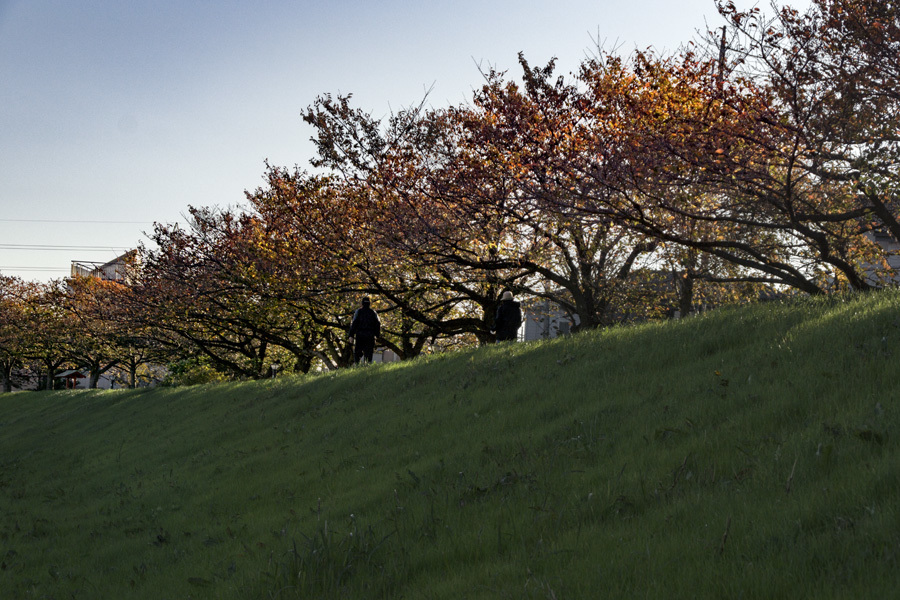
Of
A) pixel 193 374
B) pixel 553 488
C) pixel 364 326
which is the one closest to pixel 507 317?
pixel 364 326

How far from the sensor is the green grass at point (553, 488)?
4.39 meters

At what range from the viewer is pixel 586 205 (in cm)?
1658

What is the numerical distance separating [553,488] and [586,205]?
11267 mm

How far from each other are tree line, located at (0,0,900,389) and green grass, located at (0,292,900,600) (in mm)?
4869

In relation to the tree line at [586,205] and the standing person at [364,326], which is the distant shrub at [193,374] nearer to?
the tree line at [586,205]

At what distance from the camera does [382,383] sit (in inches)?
558

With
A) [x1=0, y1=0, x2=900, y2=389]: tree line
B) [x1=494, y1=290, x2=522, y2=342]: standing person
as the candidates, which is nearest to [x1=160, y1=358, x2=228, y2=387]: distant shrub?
[x1=0, y1=0, x2=900, y2=389]: tree line

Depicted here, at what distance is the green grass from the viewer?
173 inches

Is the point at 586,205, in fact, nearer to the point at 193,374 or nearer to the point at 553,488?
the point at 553,488

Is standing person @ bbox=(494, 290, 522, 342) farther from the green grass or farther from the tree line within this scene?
the green grass

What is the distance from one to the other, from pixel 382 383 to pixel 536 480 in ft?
26.3

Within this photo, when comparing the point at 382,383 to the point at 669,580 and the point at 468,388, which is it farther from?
the point at 669,580

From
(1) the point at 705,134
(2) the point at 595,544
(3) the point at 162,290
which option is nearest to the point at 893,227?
(1) the point at 705,134

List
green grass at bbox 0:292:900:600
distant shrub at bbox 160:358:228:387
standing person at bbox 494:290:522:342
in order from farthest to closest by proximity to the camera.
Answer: distant shrub at bbox 160:358:228:387
standing person at bbox 494:290:522:342
green grass at bbox 0:292:900:600
